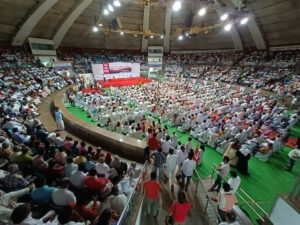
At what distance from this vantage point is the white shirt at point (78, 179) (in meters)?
3.52

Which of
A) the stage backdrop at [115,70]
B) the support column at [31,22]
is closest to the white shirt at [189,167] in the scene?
the support column at [31,22]

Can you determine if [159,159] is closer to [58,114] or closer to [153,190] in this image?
[153,190]

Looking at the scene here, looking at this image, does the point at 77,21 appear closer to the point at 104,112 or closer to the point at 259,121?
the point at 104,112

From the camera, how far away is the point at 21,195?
315 cm

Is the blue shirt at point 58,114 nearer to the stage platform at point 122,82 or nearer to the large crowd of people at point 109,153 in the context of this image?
the large crowd of people at point 109,153

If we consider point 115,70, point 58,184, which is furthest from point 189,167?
point 115,70

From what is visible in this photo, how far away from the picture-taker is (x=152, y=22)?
27422 mm

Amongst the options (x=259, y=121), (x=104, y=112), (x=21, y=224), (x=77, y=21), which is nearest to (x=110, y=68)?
(x=77, y=21)

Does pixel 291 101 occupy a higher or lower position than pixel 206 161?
higher

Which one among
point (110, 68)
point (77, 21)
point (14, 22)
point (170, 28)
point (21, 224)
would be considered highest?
point (170, 28)

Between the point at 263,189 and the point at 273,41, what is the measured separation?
23.8 metres

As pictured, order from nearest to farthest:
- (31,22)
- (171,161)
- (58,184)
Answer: (58,184) < (171,161) < (31,22)

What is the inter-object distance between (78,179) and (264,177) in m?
6.33

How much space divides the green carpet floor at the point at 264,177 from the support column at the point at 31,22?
20225 mm
